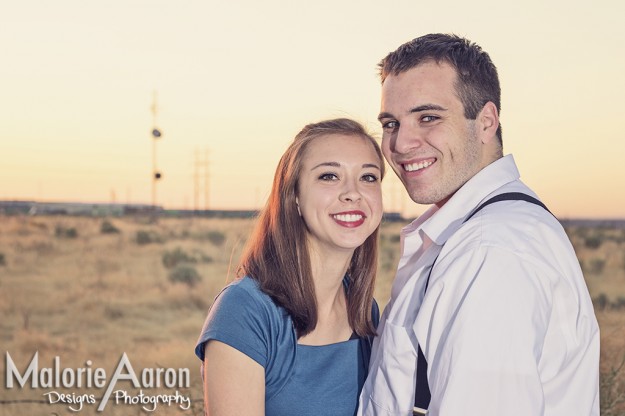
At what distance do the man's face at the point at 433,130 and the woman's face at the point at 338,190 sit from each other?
39 cm

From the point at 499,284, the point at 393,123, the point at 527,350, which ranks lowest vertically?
the point at 527,350

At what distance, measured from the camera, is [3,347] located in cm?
1636

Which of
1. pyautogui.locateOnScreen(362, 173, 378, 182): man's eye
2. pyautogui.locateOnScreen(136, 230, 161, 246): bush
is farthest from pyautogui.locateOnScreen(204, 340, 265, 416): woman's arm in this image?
pyautogui.locateOnScreen(136, 230, 161, 246): bush

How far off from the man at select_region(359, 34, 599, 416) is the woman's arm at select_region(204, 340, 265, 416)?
438mm

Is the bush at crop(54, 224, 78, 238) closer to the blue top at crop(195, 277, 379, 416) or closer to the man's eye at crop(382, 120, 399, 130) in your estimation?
the blue top at crop(195, 277, 379, 416)

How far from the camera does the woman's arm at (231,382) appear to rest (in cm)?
326

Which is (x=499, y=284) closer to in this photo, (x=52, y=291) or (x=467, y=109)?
(x=467, y=109)

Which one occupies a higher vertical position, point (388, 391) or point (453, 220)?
point (453, 220)

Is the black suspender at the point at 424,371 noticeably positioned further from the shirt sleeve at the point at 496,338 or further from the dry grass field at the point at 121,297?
the dry grass field at the point at 121,297

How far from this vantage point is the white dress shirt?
240 centimetres

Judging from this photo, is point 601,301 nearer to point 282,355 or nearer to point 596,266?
point 596,266

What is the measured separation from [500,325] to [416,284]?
522 mm

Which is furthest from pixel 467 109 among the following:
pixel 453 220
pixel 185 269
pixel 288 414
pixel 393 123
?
pixel 185 269

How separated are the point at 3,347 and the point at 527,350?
15661mm
